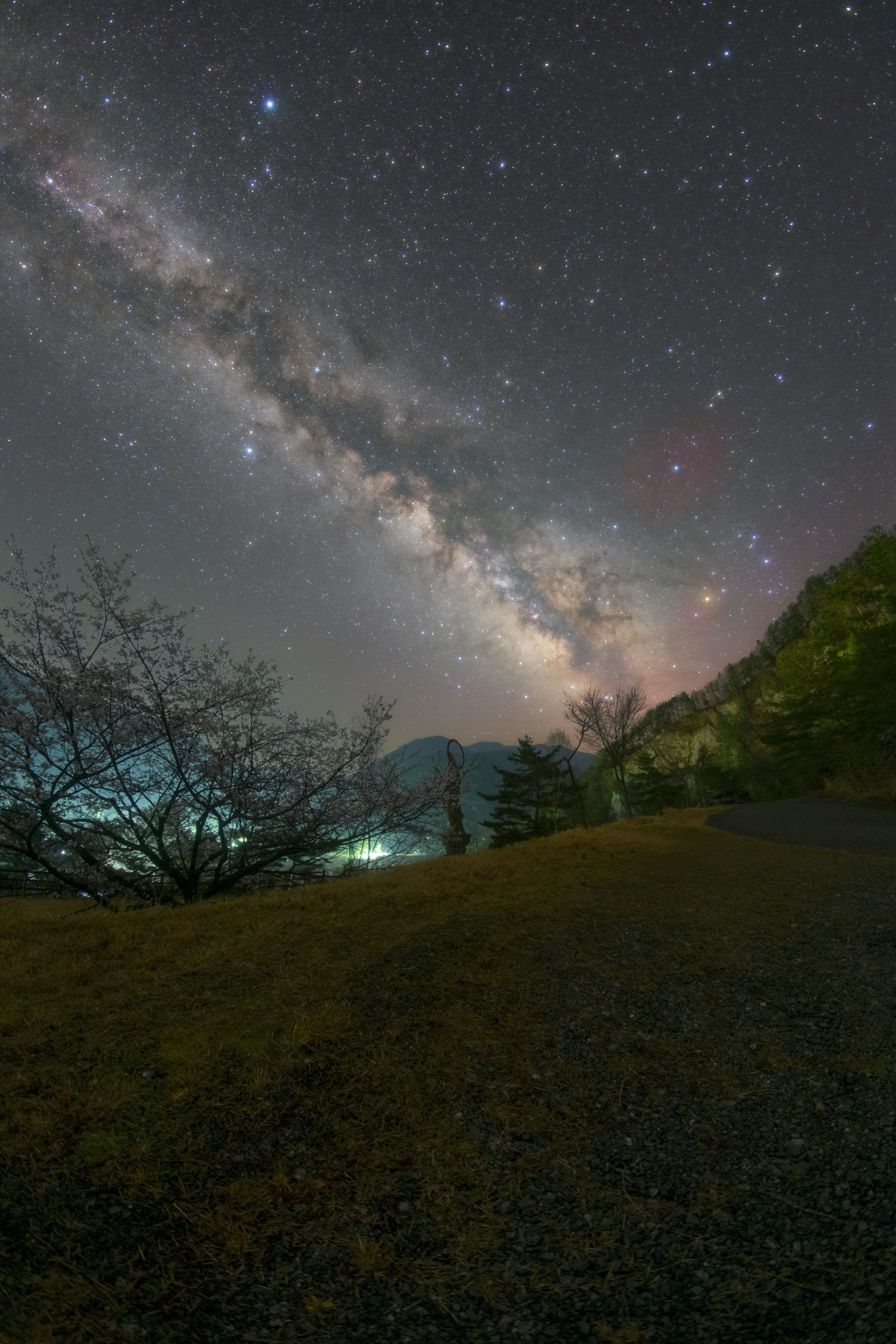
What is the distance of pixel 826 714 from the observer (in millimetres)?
33344

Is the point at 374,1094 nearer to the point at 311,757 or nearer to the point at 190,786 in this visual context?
the point at 190,786

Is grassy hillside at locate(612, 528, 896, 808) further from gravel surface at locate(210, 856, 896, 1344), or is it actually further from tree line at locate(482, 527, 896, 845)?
gravel surface at locate(210, 856, 896, 1344)

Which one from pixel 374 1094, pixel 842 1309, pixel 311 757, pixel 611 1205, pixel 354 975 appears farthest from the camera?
pixel 311 757

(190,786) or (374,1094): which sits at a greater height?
(190,786)

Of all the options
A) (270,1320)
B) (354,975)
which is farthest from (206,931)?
(270,1320)

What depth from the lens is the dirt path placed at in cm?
1168

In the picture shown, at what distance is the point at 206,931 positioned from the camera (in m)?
6.12

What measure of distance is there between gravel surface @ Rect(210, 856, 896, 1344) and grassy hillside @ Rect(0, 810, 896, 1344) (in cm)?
1

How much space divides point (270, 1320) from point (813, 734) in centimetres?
4019

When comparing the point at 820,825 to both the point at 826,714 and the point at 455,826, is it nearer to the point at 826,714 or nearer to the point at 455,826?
the point at 455,826


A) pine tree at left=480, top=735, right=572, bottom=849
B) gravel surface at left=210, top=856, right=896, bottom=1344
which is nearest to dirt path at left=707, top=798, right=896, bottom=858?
gravel surface at left=210, top=856, right=896, bottom=1344

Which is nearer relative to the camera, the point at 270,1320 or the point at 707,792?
the point at 270,1320

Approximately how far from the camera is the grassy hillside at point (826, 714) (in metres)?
27.8

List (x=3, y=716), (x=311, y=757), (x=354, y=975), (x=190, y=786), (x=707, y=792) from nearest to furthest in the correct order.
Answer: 1. (x=354, y=975)
2. (x=3, y=716)
3. (x=190, y=786)
4. (x=311, y=757)
5. (x=707, y=792)
